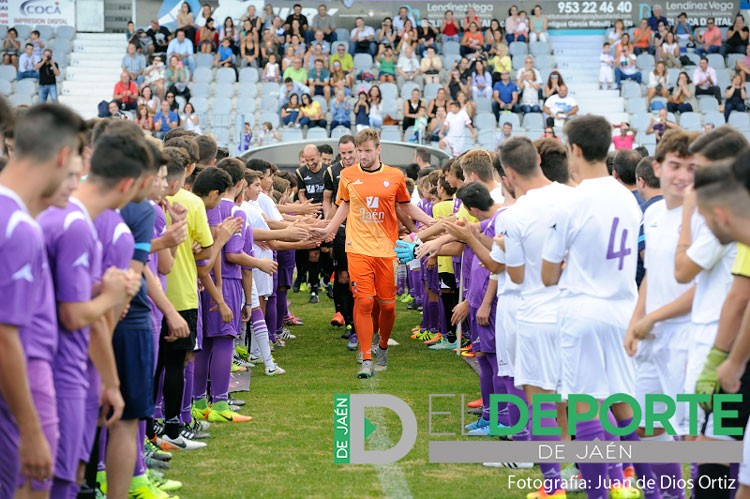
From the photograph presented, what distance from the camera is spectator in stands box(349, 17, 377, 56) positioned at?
91.7 feet

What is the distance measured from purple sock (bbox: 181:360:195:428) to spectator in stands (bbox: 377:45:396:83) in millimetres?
19478

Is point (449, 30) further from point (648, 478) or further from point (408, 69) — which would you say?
point (648, 478)

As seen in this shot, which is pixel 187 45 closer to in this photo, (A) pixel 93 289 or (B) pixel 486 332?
(B) pixel 486 332

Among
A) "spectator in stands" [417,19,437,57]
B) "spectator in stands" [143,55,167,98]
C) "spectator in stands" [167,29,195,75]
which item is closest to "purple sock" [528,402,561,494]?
"spectator in stands" [143,55,167,98]

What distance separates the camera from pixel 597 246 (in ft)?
17.8

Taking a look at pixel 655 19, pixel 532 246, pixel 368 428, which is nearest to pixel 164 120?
pixel 655 19

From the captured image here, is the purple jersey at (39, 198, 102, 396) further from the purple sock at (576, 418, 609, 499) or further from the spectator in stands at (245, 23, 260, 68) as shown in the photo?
the spectator in stands at (245, 23, 260, 68)

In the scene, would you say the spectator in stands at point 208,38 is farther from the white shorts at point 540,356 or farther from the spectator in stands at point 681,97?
the white shorts at point 540,356

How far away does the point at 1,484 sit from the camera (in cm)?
370

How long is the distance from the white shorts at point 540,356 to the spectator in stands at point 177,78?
20.6 m

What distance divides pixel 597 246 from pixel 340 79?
21.3 metres

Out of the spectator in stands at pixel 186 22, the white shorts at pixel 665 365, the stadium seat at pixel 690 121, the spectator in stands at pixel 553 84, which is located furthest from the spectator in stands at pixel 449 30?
the white shorts at pixel 665 365

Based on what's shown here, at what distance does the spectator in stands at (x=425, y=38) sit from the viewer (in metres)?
27.9

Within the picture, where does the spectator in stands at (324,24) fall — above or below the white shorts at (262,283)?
above
